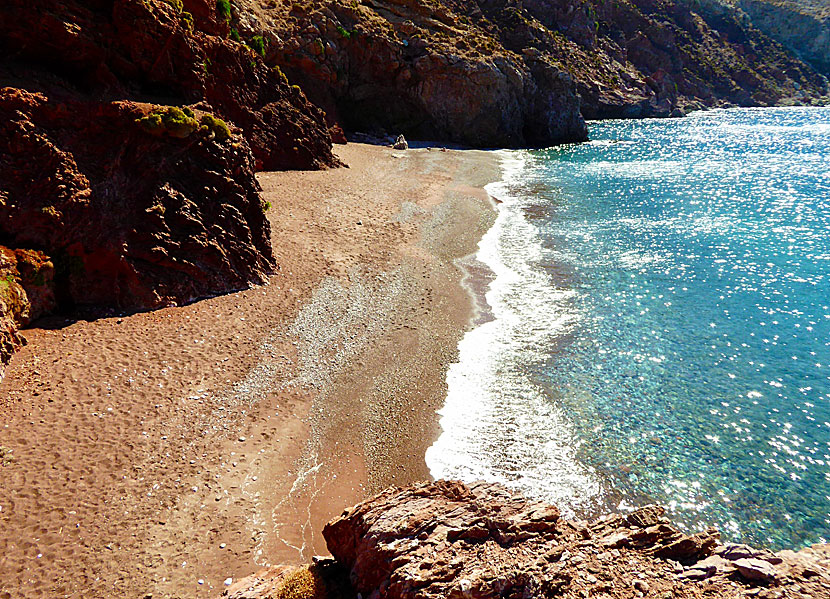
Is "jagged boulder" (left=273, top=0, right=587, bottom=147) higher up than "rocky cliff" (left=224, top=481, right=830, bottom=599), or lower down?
higher up

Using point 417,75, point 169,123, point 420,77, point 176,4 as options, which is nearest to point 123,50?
point 169,123

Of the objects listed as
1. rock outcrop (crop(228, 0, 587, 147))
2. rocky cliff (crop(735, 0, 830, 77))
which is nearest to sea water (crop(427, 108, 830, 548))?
rock outcrop (crop(228, 0, 587, 147))

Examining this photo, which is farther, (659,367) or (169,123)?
(169,123)

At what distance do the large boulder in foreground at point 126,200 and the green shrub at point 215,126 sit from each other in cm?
5

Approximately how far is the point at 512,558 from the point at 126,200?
18018 millimetres

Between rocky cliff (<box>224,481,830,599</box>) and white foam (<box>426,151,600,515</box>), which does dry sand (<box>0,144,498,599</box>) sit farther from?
rocky cliff (<box>224,481,830,599</box>)

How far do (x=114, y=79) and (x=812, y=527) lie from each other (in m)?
26.9

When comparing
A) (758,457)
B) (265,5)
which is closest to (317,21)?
(265,5)

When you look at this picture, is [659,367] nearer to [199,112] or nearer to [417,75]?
[199,112]

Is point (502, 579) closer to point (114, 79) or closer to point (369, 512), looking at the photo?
point (369, 512)

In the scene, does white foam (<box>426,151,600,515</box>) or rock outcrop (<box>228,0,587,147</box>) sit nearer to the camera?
white foam (<box>426,151,600,515</box>)

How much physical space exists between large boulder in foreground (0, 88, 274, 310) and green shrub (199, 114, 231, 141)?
5cm

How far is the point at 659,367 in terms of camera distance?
17.8 meters

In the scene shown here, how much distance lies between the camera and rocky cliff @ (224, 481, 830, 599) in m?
6.24
